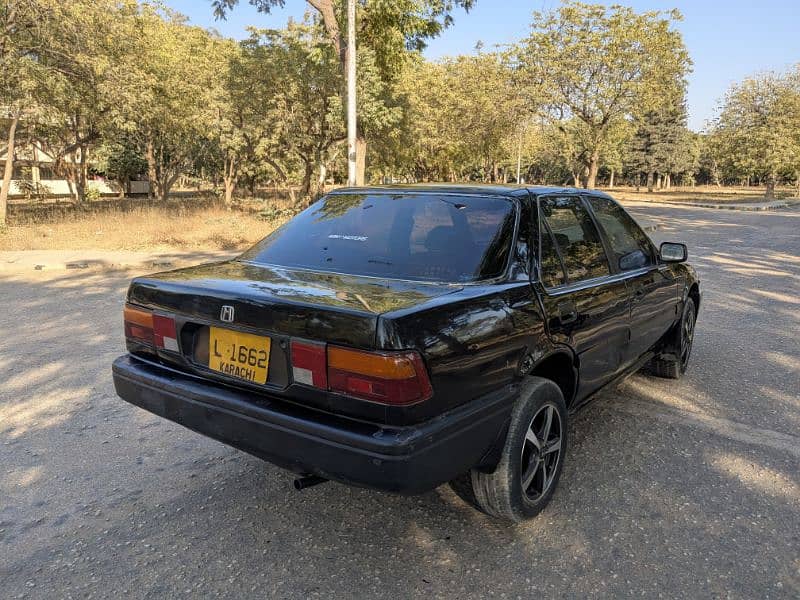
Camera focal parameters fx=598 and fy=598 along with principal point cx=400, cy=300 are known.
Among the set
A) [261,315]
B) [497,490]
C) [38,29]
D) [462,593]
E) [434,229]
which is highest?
[38,29]

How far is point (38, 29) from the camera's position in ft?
47.5

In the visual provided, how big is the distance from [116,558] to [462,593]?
1.48 m

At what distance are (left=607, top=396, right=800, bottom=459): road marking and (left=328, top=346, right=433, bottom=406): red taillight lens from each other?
2598mm

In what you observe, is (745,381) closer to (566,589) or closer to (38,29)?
(566,589)

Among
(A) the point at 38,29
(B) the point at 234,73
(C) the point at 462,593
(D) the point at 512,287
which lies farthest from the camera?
(B) the point at 234,73

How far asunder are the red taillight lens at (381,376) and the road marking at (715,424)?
260cm

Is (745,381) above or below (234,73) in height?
below

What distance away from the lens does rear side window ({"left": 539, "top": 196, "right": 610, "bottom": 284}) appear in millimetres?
3244

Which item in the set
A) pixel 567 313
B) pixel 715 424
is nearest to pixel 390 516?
pixel 567 313

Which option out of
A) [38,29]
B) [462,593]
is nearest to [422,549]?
[462,593]

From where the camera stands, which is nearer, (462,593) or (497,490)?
(462,593)

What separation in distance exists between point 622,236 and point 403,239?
1688mm

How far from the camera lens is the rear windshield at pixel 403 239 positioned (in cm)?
293

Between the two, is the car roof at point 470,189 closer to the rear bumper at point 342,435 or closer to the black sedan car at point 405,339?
the black sedan car at point 405,339
